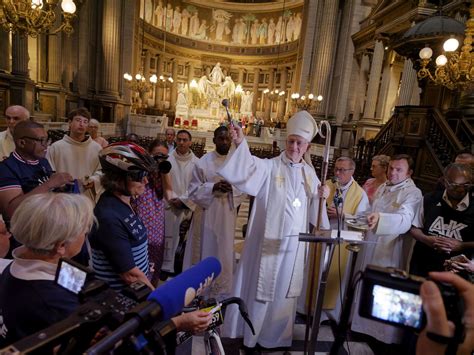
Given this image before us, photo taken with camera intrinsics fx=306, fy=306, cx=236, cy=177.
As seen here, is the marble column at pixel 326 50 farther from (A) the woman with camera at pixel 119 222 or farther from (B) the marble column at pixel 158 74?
(A) the woman with camera at pixel 119 222

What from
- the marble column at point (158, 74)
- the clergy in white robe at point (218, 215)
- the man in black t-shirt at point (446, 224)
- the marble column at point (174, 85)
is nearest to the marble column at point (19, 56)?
the clergy in white robe at point (218, 215)

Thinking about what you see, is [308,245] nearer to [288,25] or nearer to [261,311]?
[261,311]

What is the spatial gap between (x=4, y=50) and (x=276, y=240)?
10294 millimetres

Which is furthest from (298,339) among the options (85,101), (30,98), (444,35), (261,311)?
(85,101)

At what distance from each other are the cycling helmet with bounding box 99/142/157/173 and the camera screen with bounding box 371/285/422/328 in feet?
3.95

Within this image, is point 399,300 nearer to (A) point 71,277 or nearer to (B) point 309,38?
(A) point 71,277

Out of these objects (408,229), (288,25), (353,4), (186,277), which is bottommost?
(408,229)

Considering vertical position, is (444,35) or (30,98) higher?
(444,35)

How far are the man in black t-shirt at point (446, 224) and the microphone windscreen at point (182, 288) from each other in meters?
2.04

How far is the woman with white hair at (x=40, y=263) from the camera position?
915 millimetres

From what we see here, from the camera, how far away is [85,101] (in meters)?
17.1

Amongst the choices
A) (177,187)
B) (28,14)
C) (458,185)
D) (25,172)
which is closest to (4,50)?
(28,14)

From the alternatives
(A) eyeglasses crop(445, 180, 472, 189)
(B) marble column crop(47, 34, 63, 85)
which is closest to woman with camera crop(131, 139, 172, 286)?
(A) eyeglasses crop(445, 180, 472, 189)

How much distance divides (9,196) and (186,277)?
1845 mm
